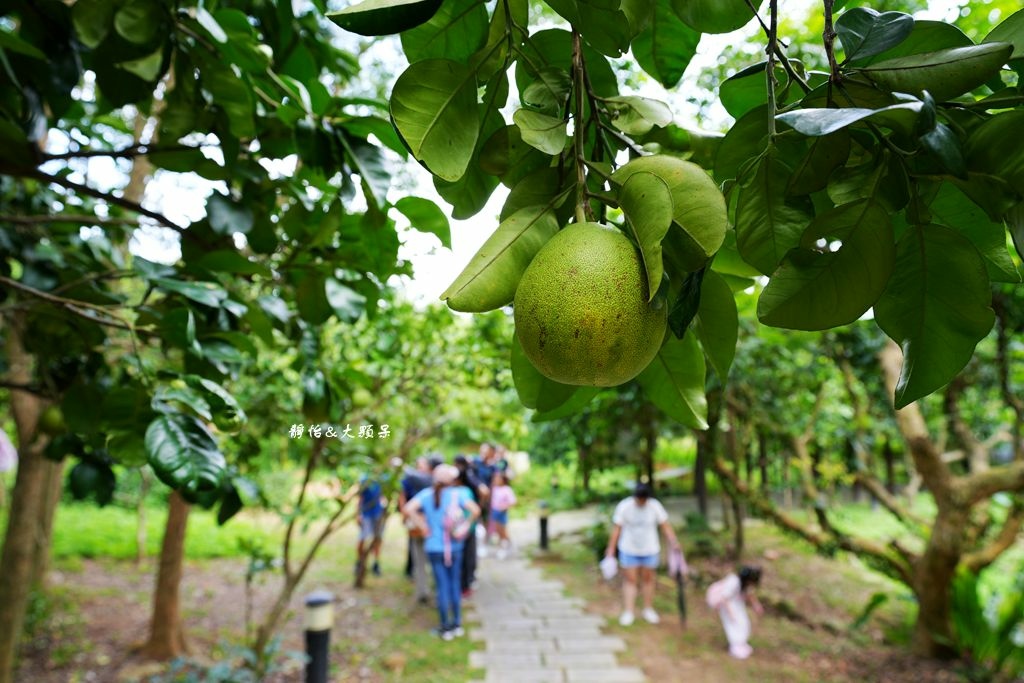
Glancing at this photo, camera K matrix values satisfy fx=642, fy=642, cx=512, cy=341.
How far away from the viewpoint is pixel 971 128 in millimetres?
507

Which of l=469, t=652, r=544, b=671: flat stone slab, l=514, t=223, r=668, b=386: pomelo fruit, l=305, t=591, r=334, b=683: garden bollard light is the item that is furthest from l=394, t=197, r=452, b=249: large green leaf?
l=469, t=652, r=544, b=671: flat stone slab

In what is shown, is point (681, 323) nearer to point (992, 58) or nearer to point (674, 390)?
point (674, 390)

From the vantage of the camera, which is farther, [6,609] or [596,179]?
[6,609]

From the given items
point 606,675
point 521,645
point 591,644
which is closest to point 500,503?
point 521,645

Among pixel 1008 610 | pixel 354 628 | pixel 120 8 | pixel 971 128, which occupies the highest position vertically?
pixel 120 8

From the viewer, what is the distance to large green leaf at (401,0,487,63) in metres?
0.65

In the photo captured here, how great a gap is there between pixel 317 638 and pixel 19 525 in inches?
75.2

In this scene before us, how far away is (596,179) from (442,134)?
0.58 feet

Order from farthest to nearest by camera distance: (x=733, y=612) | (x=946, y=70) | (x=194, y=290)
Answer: (x=733, y=612) → (x=194, y=290) → (x=946, y=70)

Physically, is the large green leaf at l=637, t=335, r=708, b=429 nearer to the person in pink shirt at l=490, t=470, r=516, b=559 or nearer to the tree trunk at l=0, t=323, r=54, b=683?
the tree trunk at l=0, t=323, r=54, b=683

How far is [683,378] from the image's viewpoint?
733 mm

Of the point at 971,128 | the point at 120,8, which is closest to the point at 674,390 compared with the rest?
the point at 971,128

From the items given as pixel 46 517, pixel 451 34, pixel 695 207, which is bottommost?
pixel 46 517

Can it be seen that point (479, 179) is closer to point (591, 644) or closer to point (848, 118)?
point (848, 118)
